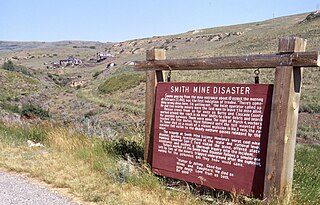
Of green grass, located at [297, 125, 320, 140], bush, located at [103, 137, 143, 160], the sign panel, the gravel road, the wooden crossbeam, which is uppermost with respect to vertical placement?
the wooden crossbeam

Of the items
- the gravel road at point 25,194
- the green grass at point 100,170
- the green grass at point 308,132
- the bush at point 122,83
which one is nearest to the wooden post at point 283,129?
the green grass at point 100,170

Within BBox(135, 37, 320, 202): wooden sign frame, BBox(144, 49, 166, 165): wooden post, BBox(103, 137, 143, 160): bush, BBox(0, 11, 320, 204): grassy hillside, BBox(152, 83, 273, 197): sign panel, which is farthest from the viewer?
BBox(103, 137, 143, 160): bush

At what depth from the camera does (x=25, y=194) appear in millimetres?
5879

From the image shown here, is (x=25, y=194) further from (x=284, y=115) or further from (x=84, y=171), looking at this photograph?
(x=284, y=115)

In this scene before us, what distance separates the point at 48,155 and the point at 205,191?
3.53 metres

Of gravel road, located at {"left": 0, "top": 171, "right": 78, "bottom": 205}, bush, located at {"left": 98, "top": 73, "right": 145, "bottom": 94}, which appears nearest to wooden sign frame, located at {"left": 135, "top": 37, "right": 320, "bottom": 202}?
gravel road, located at {"left": 0, "top": 171, "right": 78, "bottom": 205}

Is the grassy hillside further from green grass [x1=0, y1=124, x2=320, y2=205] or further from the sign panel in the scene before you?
the sign panel

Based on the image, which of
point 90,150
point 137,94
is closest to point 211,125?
point 90,150

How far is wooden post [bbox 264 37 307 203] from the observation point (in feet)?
16.1

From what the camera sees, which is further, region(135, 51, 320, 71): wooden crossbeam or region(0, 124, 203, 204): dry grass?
region(0, 124, 203, 204): dry grass

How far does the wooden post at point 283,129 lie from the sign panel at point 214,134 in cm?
11

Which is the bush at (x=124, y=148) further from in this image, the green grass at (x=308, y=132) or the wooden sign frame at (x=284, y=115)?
the green grass at (x=308, y=132)

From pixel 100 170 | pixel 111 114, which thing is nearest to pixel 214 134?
pixel 100 170

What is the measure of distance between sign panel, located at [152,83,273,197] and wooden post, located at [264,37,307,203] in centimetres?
11
